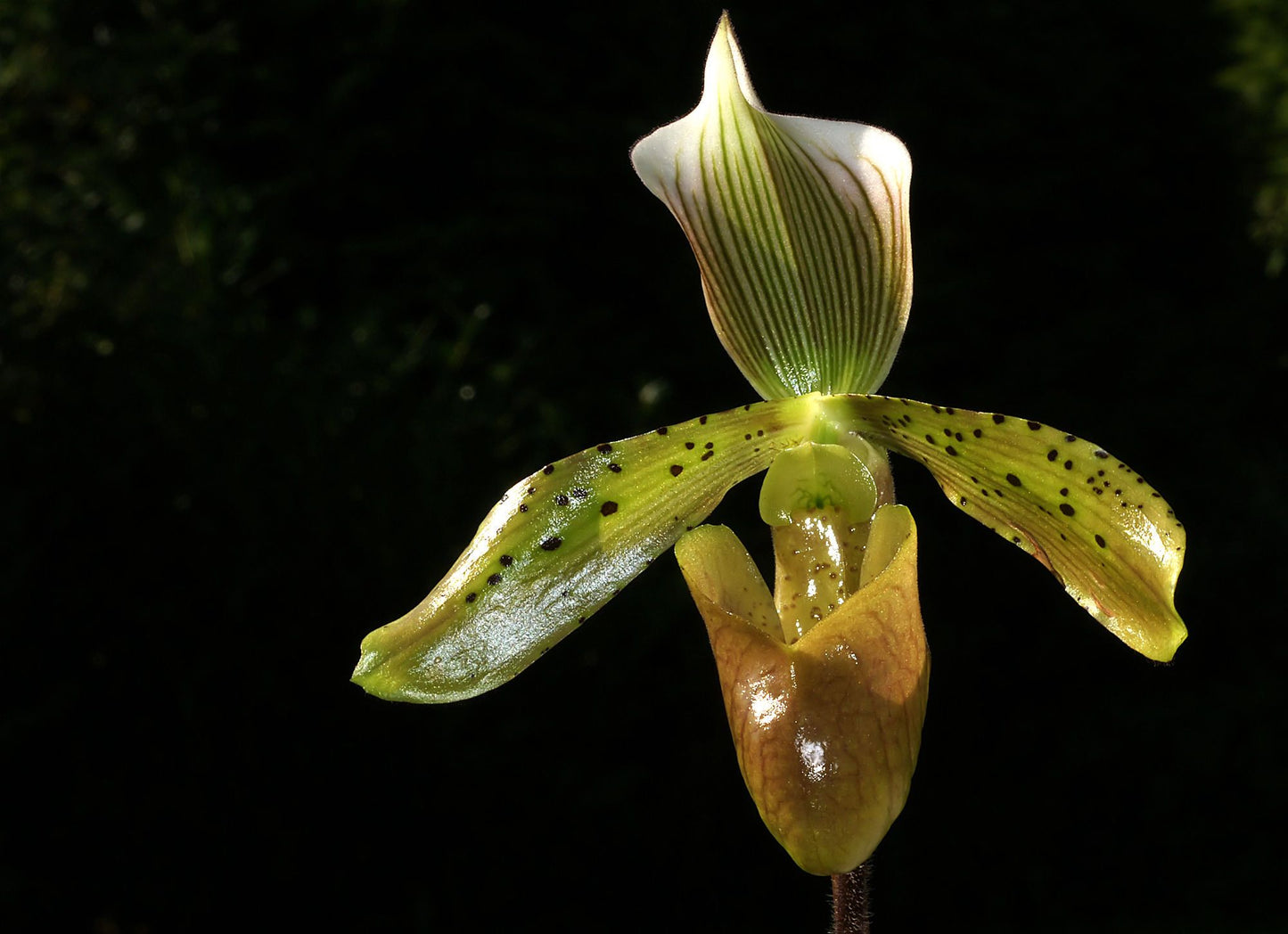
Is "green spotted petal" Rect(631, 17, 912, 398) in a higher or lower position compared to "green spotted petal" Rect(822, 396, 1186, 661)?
higher

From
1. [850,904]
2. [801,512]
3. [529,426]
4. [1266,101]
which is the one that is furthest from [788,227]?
[1266,101]

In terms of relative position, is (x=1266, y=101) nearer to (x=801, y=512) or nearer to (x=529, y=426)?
(x=529, y=426)


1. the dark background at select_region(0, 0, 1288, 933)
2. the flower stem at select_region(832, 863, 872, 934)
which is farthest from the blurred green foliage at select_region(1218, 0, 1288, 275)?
the flower stem at select_region(832, 863, 872, 934)

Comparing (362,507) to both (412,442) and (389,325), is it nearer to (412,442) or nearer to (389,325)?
(412,442)

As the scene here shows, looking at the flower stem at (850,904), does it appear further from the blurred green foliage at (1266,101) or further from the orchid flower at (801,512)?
the blurred green foliage at (1266,101)

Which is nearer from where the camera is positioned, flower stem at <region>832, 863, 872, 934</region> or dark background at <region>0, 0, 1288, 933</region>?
Result: flower stem at <region>832, 863, 872, 934</region>

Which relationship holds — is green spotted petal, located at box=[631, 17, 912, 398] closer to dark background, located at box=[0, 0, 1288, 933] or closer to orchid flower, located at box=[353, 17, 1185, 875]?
orchid flower, located at box=[353, 17, 1185, 875]
